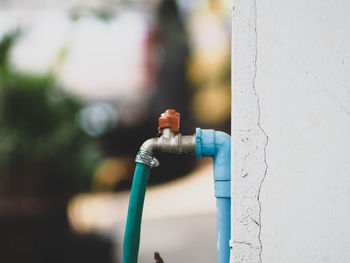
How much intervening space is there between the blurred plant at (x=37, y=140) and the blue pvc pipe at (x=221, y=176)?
277cm

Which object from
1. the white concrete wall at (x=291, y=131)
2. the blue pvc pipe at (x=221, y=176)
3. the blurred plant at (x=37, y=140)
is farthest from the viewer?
the blurred plant at (x=37, y=140)

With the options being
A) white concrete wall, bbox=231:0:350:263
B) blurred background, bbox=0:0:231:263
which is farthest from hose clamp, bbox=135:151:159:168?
blurred background, bbox=0:0:231:263

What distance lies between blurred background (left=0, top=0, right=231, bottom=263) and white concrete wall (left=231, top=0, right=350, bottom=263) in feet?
8.71

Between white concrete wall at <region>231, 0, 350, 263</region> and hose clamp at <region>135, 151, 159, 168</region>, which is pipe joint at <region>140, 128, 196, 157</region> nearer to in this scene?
hose clamp at <region>135, 151, 159, 168</region>

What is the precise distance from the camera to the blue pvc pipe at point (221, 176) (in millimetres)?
1048

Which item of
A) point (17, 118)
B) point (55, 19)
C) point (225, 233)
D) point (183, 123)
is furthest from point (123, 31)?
point (225, 233)

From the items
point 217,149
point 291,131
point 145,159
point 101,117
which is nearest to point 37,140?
point 101,117

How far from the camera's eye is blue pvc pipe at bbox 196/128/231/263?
1.05m

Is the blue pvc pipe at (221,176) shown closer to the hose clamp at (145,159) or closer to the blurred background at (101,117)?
the hose clamp at (145,159)

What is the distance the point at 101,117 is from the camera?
18.2 ft

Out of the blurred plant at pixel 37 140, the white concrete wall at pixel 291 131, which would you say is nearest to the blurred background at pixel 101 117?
the blurred plant at pixel 37 140

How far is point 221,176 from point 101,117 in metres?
4.65

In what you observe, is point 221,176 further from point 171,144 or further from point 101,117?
point 101,117

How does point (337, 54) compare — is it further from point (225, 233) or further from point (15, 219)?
point (15, 219)
